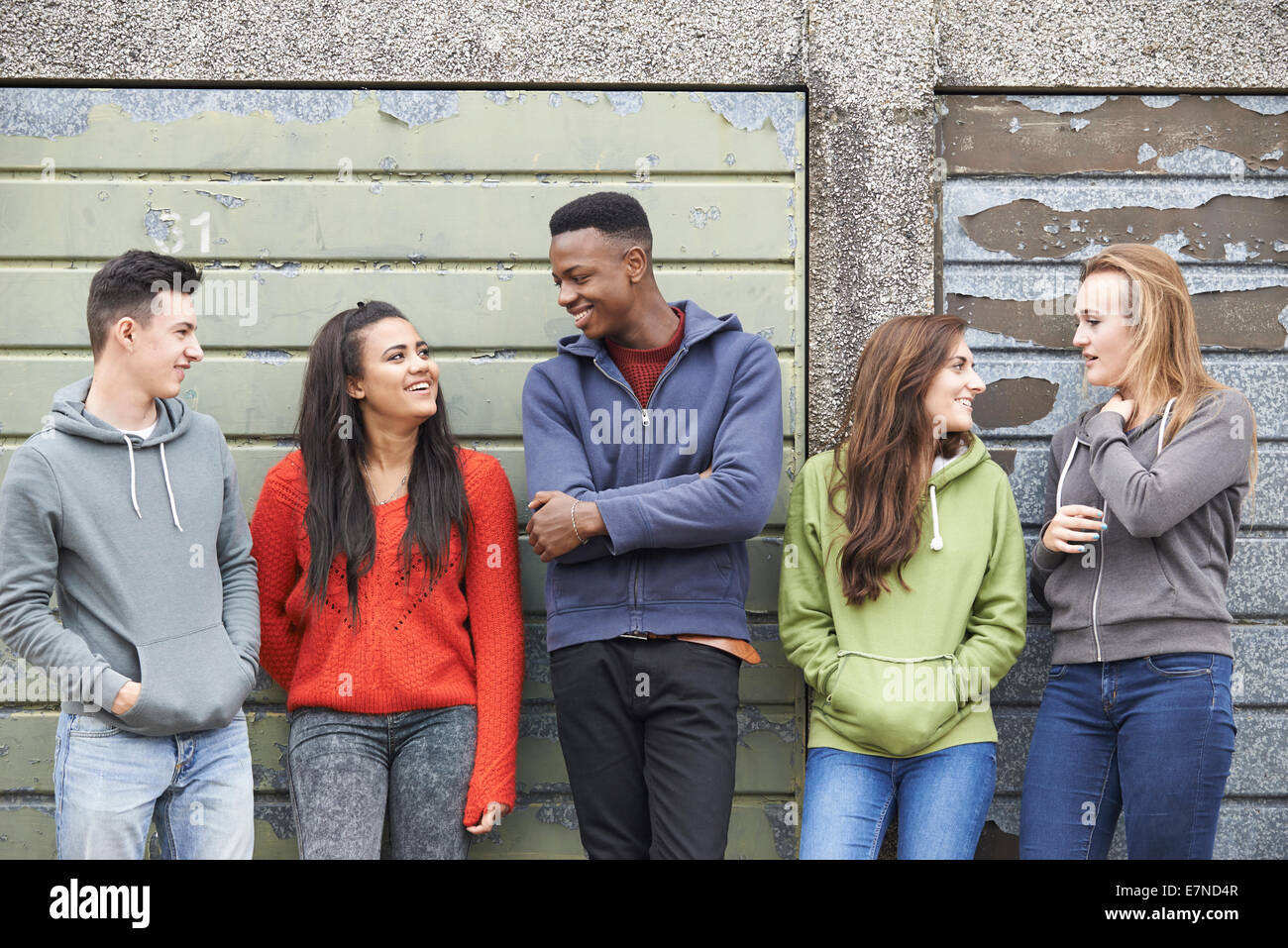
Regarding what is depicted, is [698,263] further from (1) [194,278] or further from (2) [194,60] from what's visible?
(2) [194,60]

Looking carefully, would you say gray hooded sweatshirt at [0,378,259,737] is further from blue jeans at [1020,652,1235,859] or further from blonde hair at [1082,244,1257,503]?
blonde hair at [1082,244,1257,503]

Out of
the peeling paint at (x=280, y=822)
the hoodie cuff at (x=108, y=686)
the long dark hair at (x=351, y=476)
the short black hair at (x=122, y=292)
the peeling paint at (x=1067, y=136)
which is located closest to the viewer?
the hoodie cuff at (x=108, y=686)

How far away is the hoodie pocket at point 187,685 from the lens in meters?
2.89

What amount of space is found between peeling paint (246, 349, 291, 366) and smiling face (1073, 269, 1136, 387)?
266 centimetres

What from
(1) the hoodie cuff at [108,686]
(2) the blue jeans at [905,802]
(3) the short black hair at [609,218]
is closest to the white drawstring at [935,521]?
(2) the blue jeans at [905,802]

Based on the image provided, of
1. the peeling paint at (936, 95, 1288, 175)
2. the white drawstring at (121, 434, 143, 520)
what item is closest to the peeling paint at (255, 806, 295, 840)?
the white drawstring at (121, 434, 143, 520)

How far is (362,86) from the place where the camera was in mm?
4008

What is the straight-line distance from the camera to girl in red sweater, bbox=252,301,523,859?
3.25 m

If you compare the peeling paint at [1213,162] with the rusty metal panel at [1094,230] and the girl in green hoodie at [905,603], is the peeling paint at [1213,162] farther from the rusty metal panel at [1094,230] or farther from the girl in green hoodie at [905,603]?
the girl in green hoodie at [905,603]

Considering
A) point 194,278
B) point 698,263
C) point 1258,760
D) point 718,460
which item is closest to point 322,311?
point 194,278

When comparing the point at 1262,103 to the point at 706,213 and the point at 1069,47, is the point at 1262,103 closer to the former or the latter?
the point at 1069,47

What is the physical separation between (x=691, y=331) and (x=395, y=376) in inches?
36.0

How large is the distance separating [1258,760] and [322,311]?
3652 mm

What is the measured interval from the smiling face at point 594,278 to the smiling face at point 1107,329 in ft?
4.61
